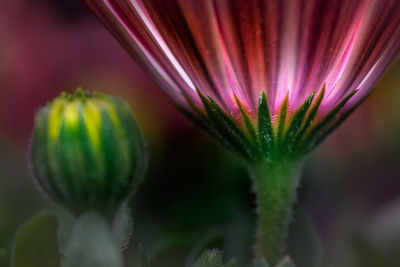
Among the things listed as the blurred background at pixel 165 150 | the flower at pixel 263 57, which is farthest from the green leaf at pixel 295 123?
the blurred background at pixel 165 150

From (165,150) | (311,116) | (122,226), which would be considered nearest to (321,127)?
(311,116)

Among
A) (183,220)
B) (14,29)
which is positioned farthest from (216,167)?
(14,29)

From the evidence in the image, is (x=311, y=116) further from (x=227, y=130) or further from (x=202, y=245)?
(x=202, y=245)

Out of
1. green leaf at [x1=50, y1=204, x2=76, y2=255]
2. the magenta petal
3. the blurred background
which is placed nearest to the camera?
the magenta petal

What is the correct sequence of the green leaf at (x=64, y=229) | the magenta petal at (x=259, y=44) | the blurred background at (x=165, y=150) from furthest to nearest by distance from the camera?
the blurred background at (x=165, y=150)
the green leaf at (x=64, y=229)
the magenta petal at (x=259, y=44)

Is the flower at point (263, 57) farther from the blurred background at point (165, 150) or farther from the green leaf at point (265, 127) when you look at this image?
the blurred background at point (165, 150)

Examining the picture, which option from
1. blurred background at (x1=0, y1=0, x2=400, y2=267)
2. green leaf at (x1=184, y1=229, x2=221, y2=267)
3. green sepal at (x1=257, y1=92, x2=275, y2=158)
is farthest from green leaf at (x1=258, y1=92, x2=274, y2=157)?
blurred background at (x1=0, y1=0, x2=400, y2=267)

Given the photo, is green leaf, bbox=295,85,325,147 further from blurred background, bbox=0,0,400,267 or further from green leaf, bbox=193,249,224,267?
blurred background, bbox=0,0,400,267
